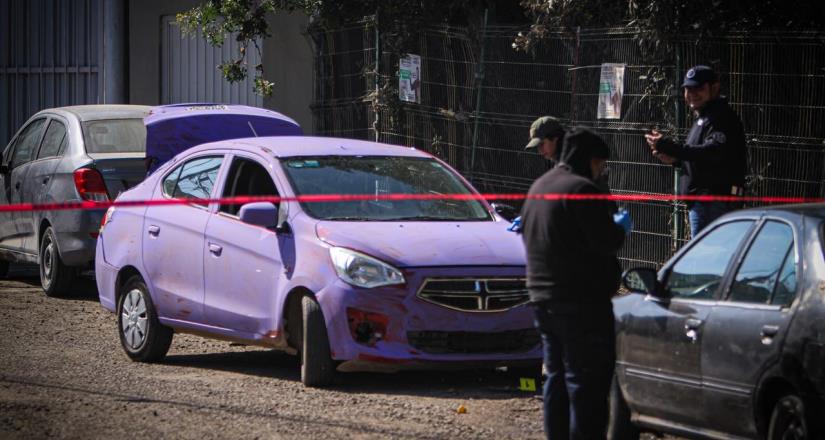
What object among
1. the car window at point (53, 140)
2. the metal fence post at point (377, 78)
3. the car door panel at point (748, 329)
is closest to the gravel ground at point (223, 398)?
the car door panel at point (748, 329)

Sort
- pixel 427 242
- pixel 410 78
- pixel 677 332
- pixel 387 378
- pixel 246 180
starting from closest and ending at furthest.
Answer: pixel 677 332, pixel 427 242, pixel 387 378, pixel 246 180, pixel 410 78

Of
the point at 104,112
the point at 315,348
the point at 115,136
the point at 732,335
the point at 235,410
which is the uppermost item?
the point at 104,112

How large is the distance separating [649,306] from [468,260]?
80.0 inches

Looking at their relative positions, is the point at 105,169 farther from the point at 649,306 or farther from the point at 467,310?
the point at 649,306

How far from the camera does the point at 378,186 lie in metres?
10.2

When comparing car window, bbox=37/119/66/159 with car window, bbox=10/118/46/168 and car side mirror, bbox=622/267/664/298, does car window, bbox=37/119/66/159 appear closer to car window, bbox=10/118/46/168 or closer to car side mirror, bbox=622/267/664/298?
car window, bbox=10/118/46/168

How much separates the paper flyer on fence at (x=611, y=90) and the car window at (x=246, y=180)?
484 centimetres

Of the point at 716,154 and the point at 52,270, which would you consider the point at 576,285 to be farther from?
the point at 52,270

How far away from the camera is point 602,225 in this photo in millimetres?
6676

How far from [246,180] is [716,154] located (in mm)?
3199

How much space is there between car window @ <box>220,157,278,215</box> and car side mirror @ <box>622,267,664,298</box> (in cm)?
355

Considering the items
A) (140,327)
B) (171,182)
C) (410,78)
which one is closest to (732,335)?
(140,327)

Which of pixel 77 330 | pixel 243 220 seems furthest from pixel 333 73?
pixel 243 220

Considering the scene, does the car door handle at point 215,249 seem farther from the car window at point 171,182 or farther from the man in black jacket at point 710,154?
the man in black jacket at point 710,154
